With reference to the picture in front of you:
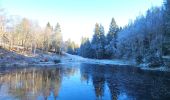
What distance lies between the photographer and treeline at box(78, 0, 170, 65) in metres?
53.9

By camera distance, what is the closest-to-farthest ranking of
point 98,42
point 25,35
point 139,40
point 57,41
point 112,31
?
point 139,40 < point 25,35 < point 57,41 < point 98,42 < point 112,31

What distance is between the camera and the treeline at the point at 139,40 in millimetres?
53888

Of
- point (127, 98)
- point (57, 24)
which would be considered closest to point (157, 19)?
point (127, 98)

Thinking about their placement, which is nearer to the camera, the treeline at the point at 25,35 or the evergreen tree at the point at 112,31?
the treeline at the point at 25,35

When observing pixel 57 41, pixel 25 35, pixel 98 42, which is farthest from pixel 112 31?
pixel 25 35

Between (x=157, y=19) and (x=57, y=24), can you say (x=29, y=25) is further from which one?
(x=157, y=19)

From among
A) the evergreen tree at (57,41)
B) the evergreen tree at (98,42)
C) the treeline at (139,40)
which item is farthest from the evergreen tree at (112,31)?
the evergreen tree at (57,41)

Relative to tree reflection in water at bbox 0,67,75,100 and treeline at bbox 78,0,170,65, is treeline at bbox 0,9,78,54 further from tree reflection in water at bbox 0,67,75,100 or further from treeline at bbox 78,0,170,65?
tree reflection in water at bbox 0,67,75,100

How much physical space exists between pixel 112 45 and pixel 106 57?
6.72m

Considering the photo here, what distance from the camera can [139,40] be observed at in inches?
2955

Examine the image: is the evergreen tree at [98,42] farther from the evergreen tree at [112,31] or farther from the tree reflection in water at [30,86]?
the tree reflection in water at [30,86]

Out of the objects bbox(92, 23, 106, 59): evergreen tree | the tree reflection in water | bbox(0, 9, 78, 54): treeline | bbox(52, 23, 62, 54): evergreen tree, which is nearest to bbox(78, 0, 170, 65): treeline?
bbox(92, 23, 106, 59): evergreen tree

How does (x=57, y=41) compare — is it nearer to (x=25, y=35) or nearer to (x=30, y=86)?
(x=25, y=35)

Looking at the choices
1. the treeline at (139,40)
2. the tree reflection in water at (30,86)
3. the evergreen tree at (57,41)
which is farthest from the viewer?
the evergreen tree at (57,41)
